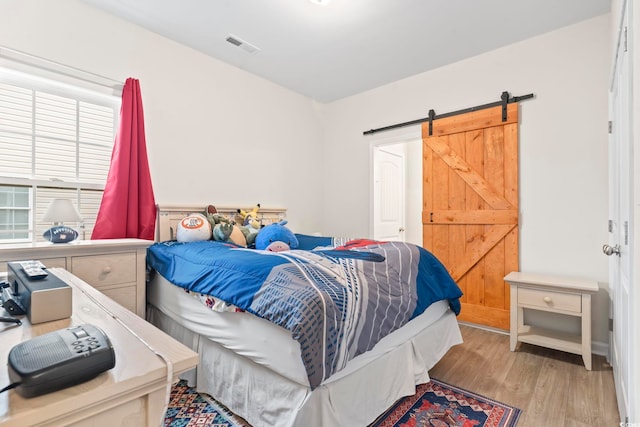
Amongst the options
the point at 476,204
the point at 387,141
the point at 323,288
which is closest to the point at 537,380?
the point at 476,204

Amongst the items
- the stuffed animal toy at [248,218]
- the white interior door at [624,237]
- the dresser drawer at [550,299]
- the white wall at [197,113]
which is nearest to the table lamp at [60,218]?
the white wall at [197,113]

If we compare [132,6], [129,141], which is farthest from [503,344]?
[132,6]

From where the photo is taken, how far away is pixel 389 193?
428 cm

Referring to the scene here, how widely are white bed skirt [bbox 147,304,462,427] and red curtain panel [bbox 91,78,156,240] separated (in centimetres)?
91

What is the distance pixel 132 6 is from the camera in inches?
95.4

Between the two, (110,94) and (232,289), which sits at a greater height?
(110,94)

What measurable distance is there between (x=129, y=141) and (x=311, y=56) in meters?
1.86

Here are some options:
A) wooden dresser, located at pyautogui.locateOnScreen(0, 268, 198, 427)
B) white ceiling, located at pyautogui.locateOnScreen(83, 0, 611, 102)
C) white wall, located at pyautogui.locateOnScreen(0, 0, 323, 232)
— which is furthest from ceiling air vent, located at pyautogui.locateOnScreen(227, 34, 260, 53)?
wooden dresser, located at pyautogui.locateOnScreen(0, 268, 198, 427)

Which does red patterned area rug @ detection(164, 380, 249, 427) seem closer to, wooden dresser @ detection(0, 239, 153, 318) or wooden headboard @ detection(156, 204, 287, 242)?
wooden dresser @ detection(0, 239, 153, 318)

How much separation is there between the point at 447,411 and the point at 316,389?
883 mm

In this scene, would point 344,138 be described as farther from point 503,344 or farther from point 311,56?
point 503,344

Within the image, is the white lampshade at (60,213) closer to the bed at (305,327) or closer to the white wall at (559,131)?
the bed at (305,327)

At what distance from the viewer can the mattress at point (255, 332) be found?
137 cm

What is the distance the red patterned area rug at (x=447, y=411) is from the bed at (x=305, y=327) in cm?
9
